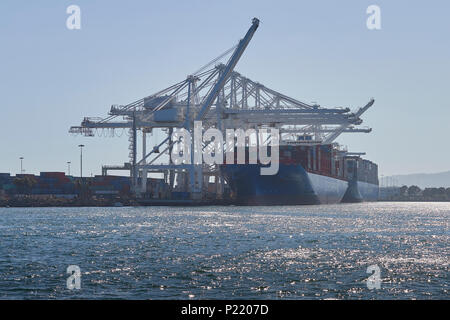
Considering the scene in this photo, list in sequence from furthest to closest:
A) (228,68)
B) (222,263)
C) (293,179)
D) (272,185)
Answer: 1. (293,179)
2. (272,185)
3. (228,68)
4. (222,263)

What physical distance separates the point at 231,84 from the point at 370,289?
8398 cm

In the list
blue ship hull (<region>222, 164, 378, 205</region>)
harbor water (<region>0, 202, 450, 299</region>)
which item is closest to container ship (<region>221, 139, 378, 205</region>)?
blue ship hull (<region>222, 164, 378, 205</region>)

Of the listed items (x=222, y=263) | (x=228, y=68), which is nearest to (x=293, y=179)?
(x=228, y=68)

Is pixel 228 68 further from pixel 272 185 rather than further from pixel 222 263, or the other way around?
pixel 222 263

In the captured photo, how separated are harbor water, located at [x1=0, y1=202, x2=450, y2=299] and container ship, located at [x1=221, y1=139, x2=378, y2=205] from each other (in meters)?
49.8

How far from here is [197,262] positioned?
29266 millimetres

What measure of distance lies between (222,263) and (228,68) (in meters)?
68.6

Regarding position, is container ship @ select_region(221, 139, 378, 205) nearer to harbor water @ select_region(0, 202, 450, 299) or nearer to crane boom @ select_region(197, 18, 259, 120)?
crane boom @ select_region(197, 18, 259, 120)

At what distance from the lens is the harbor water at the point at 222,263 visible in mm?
21844

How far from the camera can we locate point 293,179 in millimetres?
100938

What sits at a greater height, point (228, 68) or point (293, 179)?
point (228, 68)

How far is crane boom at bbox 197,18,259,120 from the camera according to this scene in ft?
304

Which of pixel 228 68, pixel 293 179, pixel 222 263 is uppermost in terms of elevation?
pixel 228 68

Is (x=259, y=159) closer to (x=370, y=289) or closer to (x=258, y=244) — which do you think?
(x=258, y=244)
